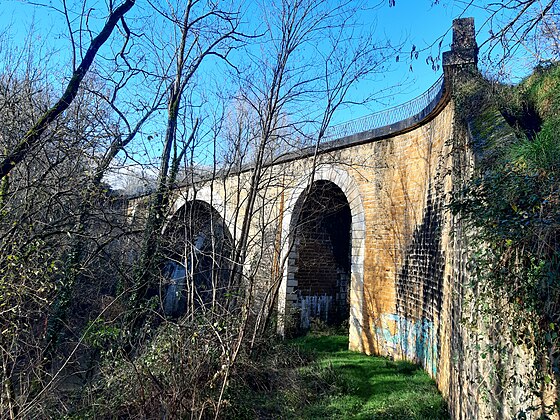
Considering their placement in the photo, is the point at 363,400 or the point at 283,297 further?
the point at 283,297

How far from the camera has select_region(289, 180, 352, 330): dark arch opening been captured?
976cm

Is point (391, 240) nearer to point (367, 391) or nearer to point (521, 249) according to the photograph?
point (367, 391)

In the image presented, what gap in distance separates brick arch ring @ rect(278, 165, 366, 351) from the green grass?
115cm

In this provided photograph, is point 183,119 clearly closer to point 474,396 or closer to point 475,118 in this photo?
point 475,118

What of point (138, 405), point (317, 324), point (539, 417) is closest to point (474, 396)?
point (539, 417)

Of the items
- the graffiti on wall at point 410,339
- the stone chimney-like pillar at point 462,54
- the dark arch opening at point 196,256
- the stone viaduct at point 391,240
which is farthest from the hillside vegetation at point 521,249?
the dark arch opening at point 196,256

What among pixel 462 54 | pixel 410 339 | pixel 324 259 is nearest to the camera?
pixel 462 54

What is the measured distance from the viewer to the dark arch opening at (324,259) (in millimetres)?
9758

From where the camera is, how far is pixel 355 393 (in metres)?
5.41

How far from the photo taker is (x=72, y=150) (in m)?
4.72

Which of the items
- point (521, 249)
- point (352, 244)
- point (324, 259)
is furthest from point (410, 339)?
point (521, 249)

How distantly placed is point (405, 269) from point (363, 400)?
2.58m

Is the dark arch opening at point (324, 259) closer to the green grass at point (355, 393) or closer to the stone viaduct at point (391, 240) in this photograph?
the stone viaduct at point (391, 240)

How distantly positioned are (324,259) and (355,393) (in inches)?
197
